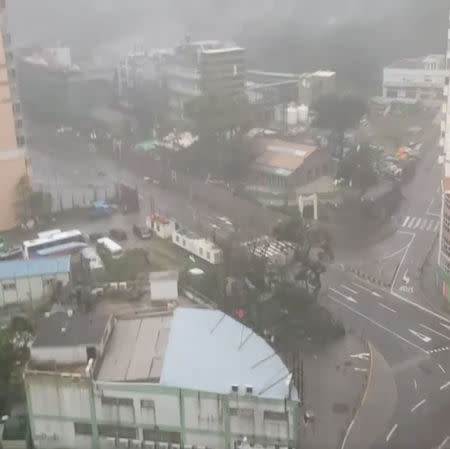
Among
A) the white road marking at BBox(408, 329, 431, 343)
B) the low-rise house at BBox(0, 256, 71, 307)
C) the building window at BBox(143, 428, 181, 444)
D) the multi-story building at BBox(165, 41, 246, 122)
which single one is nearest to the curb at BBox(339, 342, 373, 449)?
the white road marking at BBox(408, 329, 431, 343)

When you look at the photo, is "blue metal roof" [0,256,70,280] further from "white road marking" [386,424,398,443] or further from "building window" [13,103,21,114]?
"building window" [13,103,21,114]

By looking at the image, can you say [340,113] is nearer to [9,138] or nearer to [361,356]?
[9,138]

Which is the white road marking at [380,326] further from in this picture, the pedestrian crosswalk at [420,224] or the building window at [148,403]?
the building window at [148,403]

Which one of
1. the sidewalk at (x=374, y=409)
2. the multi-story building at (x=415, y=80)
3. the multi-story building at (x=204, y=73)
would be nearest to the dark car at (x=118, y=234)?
the sidewalk at (x=374, y=409)

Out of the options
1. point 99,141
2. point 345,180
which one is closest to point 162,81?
point 99,141

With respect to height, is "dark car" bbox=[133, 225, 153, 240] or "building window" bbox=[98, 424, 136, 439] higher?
"building window" bbox=[98, 424, 136, 439]

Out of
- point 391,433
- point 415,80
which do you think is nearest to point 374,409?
point 391,433
